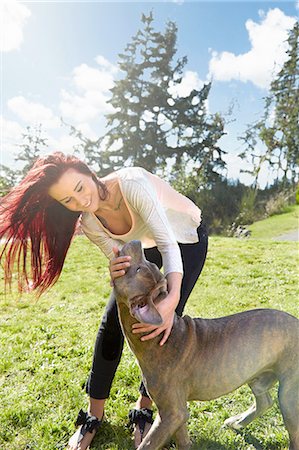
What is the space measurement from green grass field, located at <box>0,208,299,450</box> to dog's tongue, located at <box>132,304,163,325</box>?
142 centimetres

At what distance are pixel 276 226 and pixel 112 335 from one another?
1370 centimetres

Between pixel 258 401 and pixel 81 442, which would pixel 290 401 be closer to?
pixel 258 401

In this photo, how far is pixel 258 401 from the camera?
256 cm

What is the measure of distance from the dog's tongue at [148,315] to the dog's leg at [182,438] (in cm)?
90

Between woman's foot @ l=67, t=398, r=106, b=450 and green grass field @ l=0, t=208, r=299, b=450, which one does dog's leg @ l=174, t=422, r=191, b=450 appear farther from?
woman's foot @ l=67, t=398, r=106, b=450

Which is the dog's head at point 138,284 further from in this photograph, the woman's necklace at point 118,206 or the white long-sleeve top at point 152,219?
the woman's necklace at point 118,206

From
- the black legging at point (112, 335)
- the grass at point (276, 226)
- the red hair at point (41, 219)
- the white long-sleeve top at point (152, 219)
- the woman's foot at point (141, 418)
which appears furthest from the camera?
the grass at point (276, 226)

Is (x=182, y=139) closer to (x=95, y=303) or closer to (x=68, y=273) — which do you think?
(x=68, y=273)

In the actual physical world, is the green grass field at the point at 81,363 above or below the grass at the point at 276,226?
below

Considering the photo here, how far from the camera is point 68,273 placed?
26.6 ft

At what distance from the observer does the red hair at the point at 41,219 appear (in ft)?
7.73

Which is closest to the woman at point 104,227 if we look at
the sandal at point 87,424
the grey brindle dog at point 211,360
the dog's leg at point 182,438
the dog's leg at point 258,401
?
the sandal at point 87,424

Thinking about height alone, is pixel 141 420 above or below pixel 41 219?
below

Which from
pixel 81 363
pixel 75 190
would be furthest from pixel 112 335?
pixel 81 363
